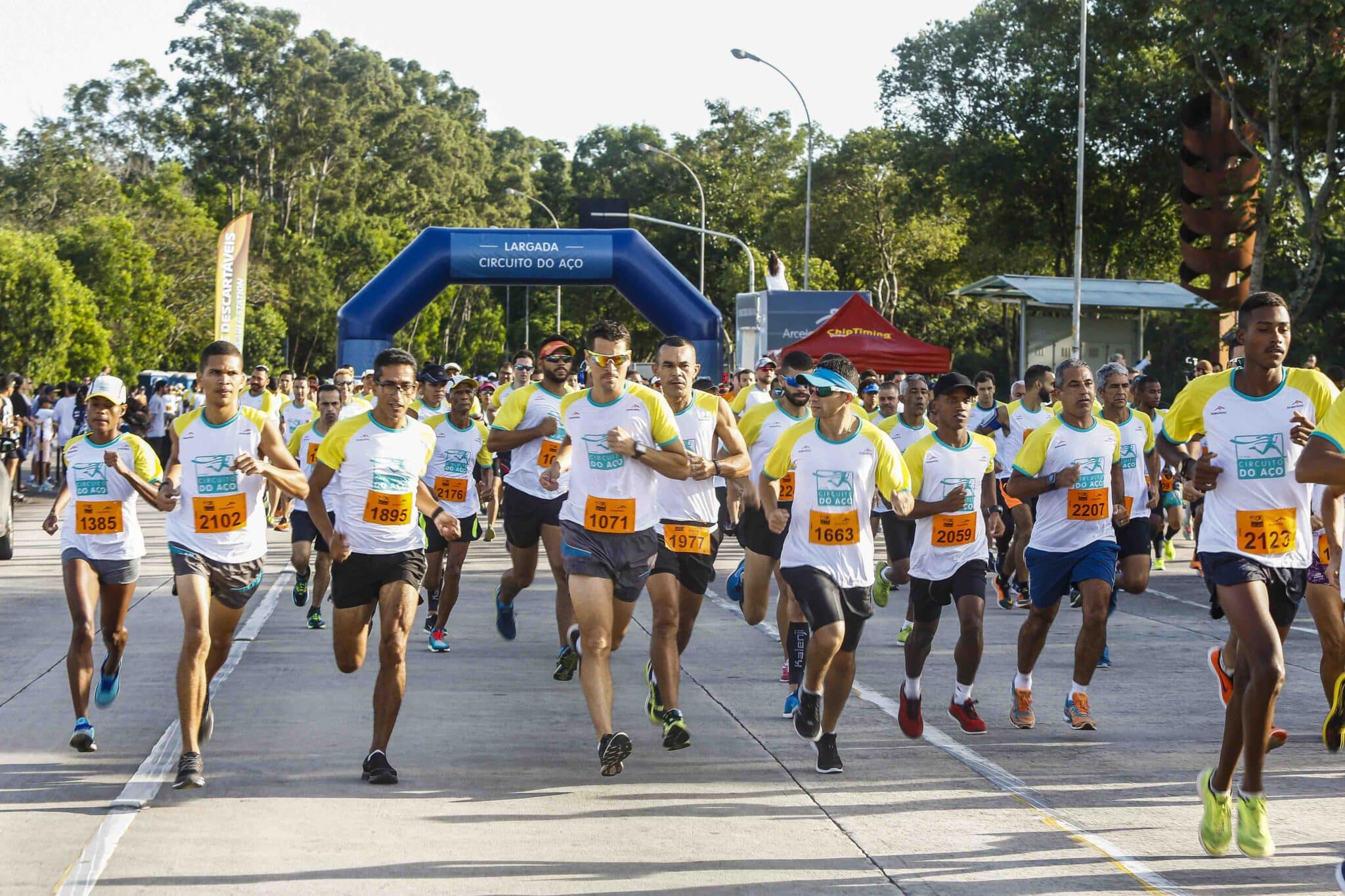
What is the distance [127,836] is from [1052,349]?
2884 cm

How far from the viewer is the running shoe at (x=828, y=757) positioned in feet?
24.6

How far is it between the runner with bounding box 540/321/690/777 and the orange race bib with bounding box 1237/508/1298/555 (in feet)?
7.98

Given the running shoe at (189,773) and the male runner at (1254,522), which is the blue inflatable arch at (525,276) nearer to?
the running shoe at (189,773)

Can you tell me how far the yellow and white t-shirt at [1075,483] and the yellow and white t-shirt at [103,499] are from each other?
15.2ft

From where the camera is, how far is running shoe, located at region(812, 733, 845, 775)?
748cm

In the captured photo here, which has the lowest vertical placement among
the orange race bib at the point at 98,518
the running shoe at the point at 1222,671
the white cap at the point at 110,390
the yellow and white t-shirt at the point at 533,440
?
the running shoe at the point at 1222,671

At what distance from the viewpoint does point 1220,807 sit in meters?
6.05

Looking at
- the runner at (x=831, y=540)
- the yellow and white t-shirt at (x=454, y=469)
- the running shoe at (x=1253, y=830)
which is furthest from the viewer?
the yellow and white t-shirt at (x=454, y=469)

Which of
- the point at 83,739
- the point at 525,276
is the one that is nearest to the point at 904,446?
the point at 83,739

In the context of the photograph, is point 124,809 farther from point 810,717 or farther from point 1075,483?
point 1075,483

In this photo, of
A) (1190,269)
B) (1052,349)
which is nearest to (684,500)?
(1190,269)

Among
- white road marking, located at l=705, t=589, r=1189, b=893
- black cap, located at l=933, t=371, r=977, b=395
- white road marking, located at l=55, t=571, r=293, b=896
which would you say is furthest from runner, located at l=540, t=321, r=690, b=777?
white road marking, located at l=55, t=571, r=293, b=896

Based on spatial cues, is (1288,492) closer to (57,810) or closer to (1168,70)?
(57,810)

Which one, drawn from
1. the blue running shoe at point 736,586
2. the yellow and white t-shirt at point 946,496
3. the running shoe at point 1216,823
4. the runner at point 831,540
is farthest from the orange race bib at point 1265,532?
the blue running shoe at point 736,586
